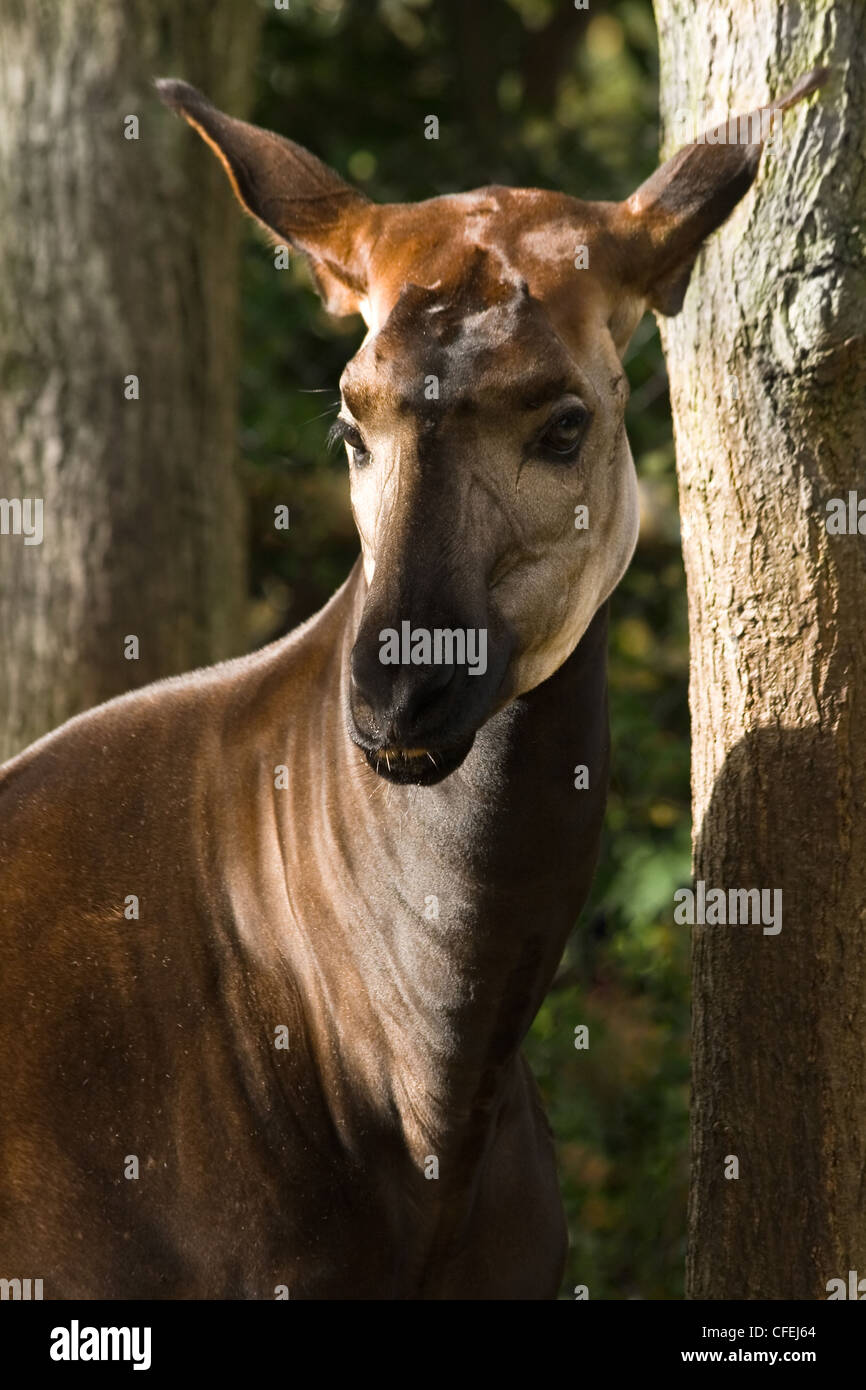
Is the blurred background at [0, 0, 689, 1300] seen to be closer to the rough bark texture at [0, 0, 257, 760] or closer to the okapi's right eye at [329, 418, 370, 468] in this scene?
the rough bark texture at [0, 0, 257, 760]

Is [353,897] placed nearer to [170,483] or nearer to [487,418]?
[487,418]

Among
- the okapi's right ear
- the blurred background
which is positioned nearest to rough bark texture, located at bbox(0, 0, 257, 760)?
the blurred background

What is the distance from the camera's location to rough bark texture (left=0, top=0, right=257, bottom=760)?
521cm

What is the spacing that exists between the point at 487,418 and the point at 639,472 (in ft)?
14.7

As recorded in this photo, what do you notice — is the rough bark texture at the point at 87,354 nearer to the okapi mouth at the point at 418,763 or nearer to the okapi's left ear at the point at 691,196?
the okapi's left ear at the point at 691,196

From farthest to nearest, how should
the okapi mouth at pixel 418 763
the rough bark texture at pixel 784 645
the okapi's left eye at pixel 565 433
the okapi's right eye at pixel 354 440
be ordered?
the rough bark texture at pixel 784 645
the okapi's right eye at pixel 354 440
the okapi's left eye at pixel 565 433
the okapi mouth at pixel 418 763

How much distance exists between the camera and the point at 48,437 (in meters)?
5.23

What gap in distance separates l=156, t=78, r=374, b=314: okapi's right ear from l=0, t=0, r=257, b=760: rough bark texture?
7.65 feet

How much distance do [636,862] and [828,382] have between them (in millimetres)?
3187

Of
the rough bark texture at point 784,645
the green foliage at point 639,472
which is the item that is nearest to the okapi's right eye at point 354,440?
the rough bark texture at point 784,645

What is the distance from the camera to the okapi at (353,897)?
2.69m

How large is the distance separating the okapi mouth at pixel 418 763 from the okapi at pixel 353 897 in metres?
0.14

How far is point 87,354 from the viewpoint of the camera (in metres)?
5.27

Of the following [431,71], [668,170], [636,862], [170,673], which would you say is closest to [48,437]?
[170,673]
